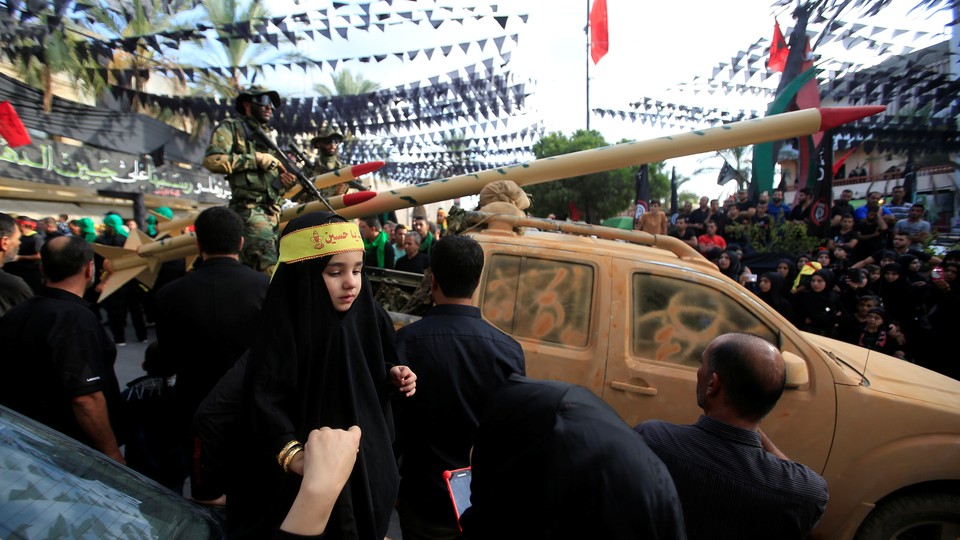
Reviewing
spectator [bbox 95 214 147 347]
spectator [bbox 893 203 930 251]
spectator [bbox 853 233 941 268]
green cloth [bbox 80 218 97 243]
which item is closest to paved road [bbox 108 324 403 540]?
spectator [bbox 95 214 147 347]

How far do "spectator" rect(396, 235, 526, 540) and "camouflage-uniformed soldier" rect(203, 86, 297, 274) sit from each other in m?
3.13

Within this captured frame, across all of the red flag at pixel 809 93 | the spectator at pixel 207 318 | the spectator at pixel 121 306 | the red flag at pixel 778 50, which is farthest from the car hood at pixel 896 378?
the red flag at pixel 778 50

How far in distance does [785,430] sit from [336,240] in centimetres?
266

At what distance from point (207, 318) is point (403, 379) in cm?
126

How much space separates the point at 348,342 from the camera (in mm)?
1451

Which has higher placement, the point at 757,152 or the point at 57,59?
the point at 57,59

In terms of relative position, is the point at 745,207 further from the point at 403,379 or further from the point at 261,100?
the point at 403,379

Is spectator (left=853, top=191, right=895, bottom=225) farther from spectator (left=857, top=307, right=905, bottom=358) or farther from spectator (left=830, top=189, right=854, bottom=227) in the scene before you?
spectator (left=857, top=307, right=905, bottom=358)

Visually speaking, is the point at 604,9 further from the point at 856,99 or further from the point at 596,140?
the point at 596,140

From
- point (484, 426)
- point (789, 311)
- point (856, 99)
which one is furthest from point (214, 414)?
point (856, 99)

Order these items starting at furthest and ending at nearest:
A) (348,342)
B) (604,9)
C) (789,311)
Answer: (604,9) < (789,311) < (348,342)

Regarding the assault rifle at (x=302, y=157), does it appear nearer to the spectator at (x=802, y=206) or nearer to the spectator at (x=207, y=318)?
the spectator at (x=207, y=318)

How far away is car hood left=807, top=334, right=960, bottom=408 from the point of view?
2750 millimetres

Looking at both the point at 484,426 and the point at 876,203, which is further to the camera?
the point at 876,203
